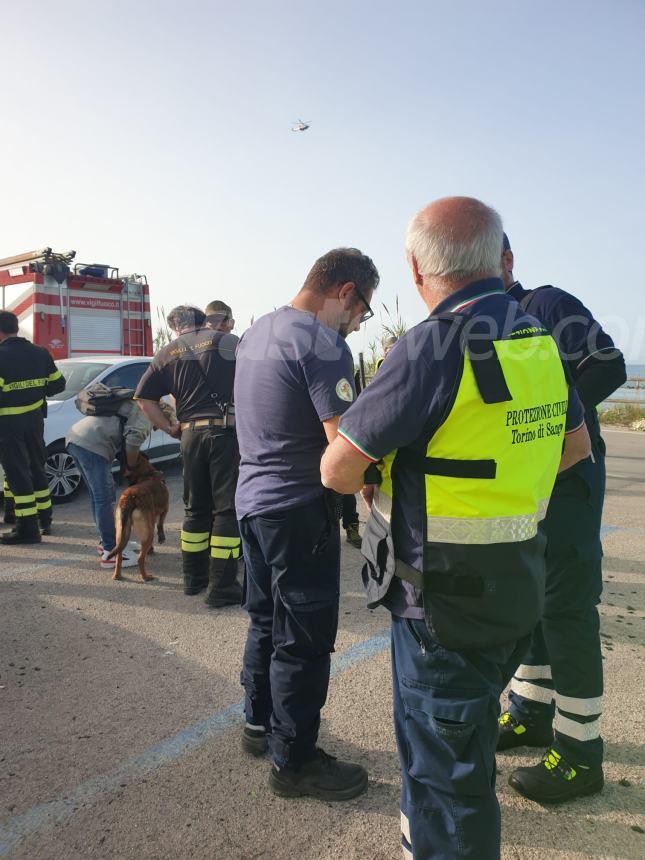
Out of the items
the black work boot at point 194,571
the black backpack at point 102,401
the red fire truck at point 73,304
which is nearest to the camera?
the black work boot at point 194,571

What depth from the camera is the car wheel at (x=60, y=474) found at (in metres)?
7.92

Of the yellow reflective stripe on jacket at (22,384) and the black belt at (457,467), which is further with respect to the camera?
the yellow reflective stripe on jacket at (22,384)

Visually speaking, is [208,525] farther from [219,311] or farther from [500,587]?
[500,587]

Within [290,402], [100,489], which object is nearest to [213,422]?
[100,489]

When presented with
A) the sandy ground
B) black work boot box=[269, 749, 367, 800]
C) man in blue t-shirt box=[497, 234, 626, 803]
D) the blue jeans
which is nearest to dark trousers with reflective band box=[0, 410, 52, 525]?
the blue jeans

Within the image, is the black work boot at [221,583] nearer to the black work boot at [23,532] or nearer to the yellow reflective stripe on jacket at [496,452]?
the black work boot at [23,532]

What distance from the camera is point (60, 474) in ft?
26.3

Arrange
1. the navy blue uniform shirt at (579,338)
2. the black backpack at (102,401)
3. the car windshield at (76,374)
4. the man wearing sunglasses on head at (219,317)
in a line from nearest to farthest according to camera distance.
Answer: the navy blue uniform shirt at (579,338) < the man wearing sunglasses on head at (219,317) < the black backpack at (102,401) < the car windshield at (76,374)

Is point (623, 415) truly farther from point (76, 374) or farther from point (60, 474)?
point (60, 474)

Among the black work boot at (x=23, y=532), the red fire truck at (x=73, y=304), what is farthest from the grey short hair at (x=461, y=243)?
the red fire truck at (x=73, y=304)

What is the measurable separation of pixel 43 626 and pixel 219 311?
2690 mm

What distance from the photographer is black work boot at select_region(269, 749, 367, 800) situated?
2717 mm

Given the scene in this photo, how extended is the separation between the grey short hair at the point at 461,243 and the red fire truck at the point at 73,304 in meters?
9.60

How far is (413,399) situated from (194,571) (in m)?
3.75
